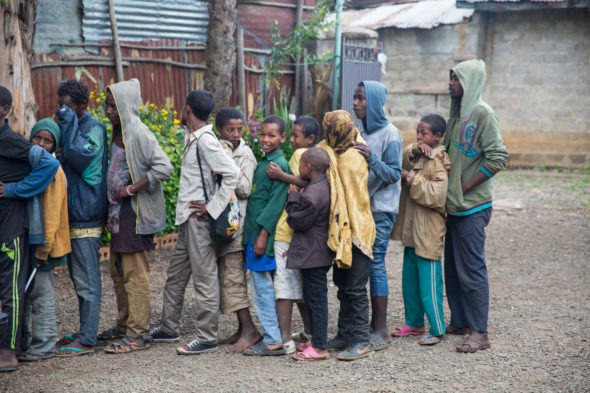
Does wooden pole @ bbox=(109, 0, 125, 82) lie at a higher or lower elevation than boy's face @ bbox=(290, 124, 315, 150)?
higher

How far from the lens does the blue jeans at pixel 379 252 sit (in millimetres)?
4996

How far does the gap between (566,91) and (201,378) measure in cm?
1226

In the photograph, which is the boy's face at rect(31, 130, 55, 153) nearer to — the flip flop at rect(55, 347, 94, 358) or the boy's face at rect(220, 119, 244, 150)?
the boy's face at rect(220, 119, 244, 150)

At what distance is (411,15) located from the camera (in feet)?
51.8

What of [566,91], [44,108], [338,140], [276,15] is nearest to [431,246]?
[338,140]

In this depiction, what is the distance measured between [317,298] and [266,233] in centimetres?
56

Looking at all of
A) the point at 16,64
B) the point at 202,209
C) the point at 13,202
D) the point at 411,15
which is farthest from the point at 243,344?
the point at 411,15

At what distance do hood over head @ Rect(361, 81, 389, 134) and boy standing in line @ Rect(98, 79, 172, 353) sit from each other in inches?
57.2

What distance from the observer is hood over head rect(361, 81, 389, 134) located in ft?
16.3

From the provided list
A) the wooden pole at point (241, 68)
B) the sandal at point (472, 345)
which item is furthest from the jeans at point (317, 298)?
the wooden pole at point (241, 68)

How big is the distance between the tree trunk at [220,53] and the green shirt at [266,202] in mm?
4868

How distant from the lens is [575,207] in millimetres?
10477

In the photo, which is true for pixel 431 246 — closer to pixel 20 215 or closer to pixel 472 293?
pixel 472 293

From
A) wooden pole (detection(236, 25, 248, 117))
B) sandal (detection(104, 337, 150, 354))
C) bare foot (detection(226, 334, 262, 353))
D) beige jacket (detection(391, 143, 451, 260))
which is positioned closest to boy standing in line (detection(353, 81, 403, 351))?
beige jacket (detection(391, 143, 451, 260))
